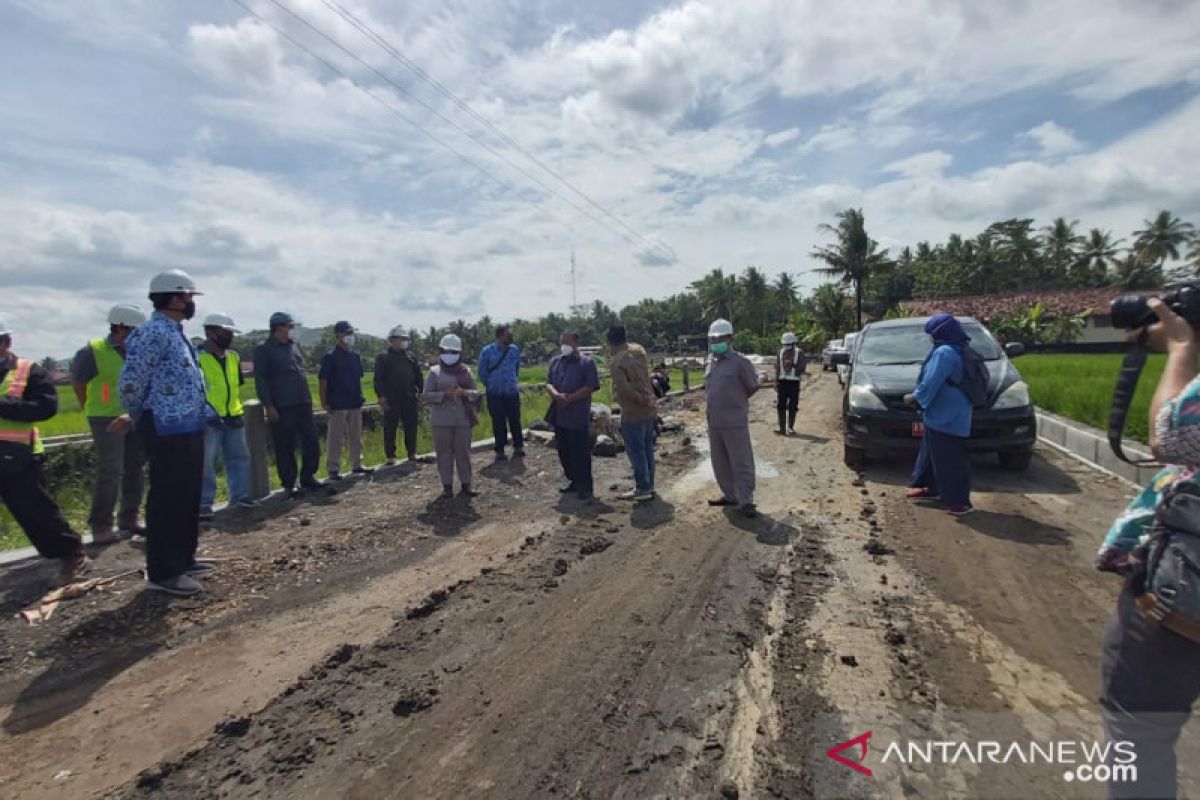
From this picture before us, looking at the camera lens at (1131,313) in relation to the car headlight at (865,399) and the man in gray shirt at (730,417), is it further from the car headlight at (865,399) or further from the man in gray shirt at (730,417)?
the car headlight at (865,399)

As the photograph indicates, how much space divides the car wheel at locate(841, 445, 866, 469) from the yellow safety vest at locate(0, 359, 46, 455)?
7206 millimetres

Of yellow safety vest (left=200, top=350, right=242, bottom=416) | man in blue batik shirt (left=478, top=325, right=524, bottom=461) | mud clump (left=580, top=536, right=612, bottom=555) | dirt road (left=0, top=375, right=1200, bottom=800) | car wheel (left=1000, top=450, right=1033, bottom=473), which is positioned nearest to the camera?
dirt road (left=0, top=375, right=1200, bottom=800)

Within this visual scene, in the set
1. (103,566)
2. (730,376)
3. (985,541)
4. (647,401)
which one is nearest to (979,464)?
(985,541)

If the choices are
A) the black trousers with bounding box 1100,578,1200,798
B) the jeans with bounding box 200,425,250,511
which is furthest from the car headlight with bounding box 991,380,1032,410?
the jeans with bounding box 200,425,250,511

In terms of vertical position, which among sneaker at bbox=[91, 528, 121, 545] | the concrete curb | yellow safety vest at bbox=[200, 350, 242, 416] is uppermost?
yellow safety vest at bbox=[200, 350, 242, 416]

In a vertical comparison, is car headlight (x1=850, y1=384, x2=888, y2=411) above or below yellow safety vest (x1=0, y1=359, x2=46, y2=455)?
below

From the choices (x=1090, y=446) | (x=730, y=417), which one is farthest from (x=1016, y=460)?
(x=730, y=417)

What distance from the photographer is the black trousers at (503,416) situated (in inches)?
335

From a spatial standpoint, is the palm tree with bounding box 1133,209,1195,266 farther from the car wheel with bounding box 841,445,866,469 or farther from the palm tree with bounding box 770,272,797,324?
the car wheel with bounding box 841,445,866,469

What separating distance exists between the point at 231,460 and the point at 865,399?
659 centimetres

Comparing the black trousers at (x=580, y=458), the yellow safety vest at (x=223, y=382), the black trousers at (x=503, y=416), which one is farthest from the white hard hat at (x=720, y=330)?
the yellow safety vest at (x=223, y=382)

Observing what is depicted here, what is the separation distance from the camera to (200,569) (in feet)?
14.2

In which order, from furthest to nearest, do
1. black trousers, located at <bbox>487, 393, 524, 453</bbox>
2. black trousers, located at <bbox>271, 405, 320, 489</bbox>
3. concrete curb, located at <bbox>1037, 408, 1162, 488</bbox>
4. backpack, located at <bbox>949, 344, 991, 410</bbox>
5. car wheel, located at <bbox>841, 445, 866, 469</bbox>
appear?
black trousers, located at <bbox>487, 393, 524, 453</bbox>, car wheel, located at <bbox>841, 445, 866, 469</bbox>, black trousers, located at <bbox>271, 405, 320, 489</bbox>, concrete curb, located at <bbox>1037, 408, 1162, 488</bbox>, backpack, located at <bbox>949, 344, 991, 410</bbox>

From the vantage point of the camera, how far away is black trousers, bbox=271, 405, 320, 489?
6.55 meters
